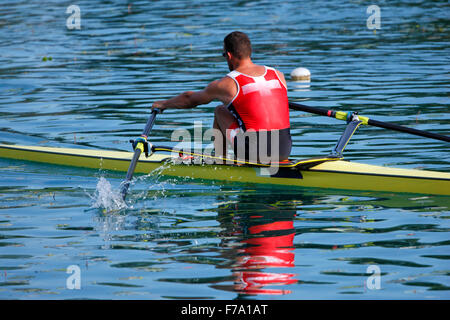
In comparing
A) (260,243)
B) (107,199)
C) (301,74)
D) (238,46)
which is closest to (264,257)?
(260,243)

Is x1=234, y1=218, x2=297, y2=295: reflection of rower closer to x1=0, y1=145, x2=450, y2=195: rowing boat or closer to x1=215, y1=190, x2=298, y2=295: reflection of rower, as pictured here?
x1=215, y1=190, x2=298, y2=295: reflection of rower

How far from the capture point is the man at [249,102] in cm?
847

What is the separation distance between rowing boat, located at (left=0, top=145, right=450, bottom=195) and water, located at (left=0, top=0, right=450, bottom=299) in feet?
0.44

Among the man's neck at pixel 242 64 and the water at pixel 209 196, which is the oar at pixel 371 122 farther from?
the man's neck at pixel 242 64

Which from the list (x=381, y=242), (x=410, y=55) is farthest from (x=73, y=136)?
(x=410, y=55)

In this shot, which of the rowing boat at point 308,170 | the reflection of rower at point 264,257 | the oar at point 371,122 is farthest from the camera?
the oar at point 371,122

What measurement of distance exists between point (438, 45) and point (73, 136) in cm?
1149

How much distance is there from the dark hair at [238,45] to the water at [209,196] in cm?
163

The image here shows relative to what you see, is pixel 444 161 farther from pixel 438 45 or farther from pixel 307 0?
pixel 307 0

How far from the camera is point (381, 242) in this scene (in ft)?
22.6

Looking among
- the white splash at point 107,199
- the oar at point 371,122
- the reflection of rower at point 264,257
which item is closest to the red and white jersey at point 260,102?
the oar at point 371,122

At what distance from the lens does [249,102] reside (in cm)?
852

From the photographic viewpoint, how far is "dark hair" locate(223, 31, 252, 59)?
841 cm

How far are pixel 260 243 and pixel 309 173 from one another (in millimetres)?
2161
